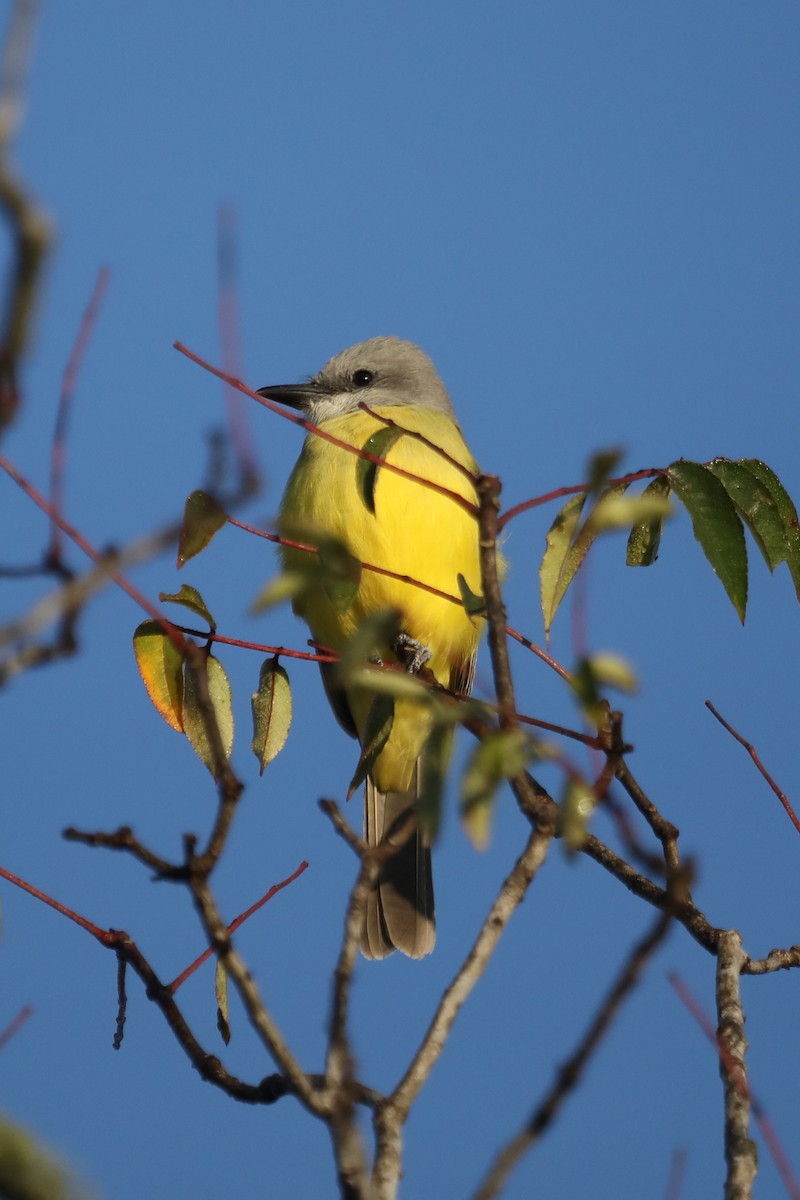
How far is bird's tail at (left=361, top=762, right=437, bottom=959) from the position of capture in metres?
4.43

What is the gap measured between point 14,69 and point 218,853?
82 cm

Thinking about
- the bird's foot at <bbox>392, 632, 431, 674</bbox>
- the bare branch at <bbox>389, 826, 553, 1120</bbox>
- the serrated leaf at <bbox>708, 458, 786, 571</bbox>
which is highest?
the bird's foot at <bbox>392, 632, 431, 674</bbox>

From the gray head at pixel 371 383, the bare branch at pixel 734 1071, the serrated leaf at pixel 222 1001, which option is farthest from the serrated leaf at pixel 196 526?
the gray head at pixel 371 383

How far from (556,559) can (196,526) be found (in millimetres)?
738

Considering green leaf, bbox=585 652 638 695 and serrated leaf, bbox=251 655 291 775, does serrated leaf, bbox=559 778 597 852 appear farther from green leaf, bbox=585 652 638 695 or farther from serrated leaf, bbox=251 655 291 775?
serrated leaf, bbox=251 655 291 775

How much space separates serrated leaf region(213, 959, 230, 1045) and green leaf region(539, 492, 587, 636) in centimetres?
96

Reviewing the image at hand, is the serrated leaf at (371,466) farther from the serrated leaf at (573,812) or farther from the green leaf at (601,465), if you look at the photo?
the serrated leaf at (573,812)

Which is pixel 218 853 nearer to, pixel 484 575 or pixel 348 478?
pixel 484 575

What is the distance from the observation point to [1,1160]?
125 centimetres

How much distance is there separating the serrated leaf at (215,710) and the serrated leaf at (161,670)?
0.02 m

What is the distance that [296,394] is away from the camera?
18.4 ft

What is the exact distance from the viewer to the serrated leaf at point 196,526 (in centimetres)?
271

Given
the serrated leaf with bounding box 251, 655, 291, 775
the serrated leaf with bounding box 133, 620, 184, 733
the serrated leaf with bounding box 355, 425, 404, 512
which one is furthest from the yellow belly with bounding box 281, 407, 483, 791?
the serrated leaf with bounding box 355, 425, 404, 512

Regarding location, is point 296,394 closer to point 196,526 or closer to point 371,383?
point 371,383
